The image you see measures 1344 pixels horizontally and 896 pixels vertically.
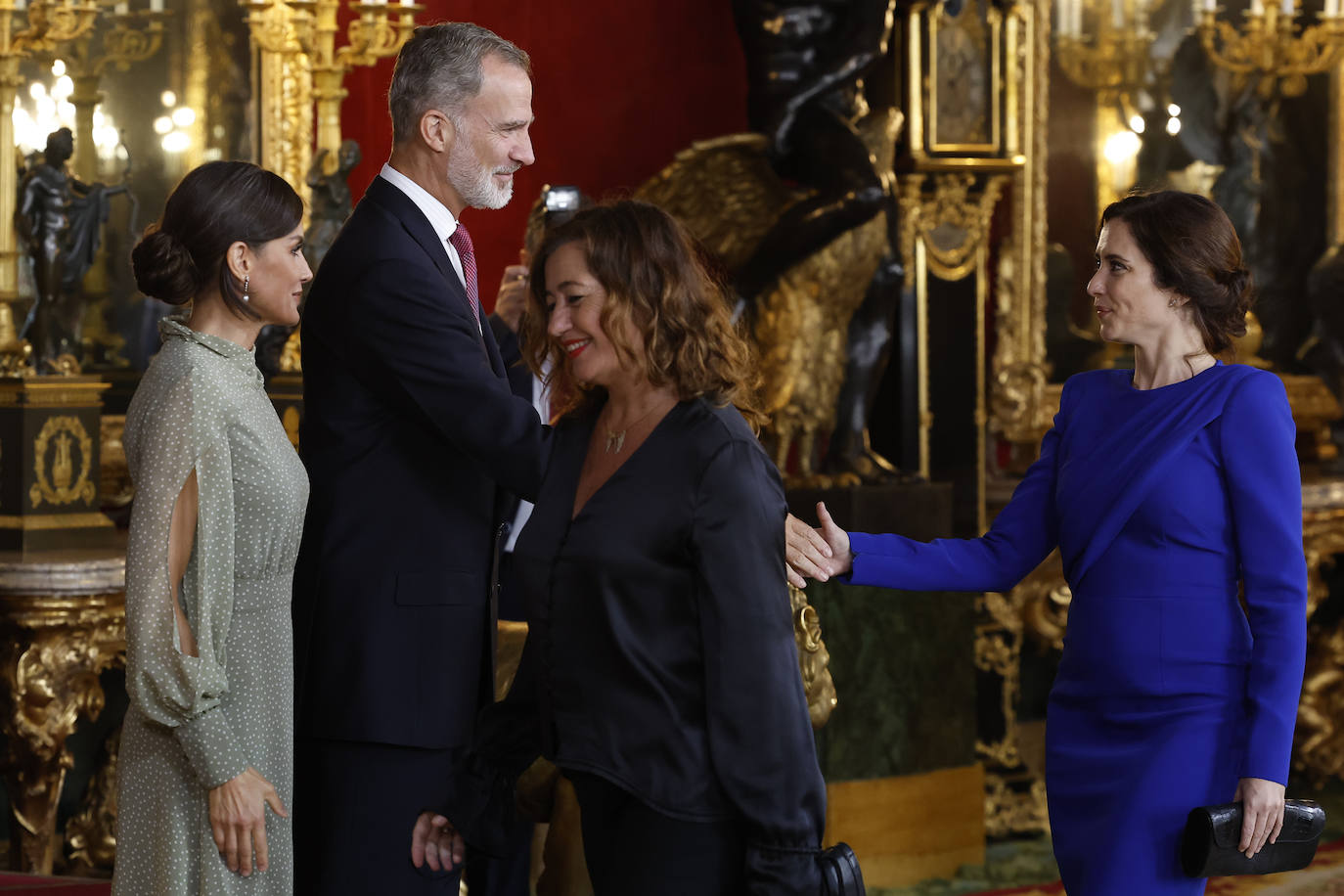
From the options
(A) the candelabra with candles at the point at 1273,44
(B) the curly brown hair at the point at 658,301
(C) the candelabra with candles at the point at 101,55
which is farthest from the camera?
(A) the candelabra with candles at the point at 1273,44

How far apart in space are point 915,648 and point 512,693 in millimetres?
3334

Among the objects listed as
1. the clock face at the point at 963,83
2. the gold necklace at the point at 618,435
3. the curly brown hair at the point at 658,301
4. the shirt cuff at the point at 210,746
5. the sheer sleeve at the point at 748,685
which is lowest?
the shirt cuff at the point at 210,746

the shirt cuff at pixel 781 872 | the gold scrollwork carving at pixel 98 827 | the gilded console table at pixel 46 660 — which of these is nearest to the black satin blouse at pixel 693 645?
the shirt cuff at pixel 781 872

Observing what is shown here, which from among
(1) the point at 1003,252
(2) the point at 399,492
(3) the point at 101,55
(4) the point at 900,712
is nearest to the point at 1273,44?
(1) the point at 1003,252

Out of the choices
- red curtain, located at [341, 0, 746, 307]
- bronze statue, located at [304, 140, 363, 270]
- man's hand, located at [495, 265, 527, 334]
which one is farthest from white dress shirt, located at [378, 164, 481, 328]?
red curtain, located at [341, 0, 746, 307]

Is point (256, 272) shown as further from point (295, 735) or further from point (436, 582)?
point (295, 735)

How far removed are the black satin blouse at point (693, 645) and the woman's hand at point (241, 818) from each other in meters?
0.52

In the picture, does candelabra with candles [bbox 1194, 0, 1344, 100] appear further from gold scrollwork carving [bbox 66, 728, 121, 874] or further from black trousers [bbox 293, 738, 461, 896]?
black trousers [bbox 293, 738, 461, 896]

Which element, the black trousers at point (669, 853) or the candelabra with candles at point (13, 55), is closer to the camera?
the black trousers at point (669, 853)

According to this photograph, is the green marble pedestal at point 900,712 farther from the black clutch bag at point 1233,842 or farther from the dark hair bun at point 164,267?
the dark hair bun at point 164,267

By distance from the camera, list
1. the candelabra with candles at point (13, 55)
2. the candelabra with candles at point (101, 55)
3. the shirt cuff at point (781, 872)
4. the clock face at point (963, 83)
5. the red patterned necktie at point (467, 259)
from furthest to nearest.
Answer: the clock face at point (963, 83), the candelabra with candles at point (101, 55), the candelabra with candles at point (13, 55), the red patterned necktie at point (467, 259), the shirt cuff at point (781, 872)

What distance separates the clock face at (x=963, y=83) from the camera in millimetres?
5672

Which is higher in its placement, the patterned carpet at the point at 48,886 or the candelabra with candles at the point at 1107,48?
the candelabra with candles at the point at 1107,48

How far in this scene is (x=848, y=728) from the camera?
5.18 m
